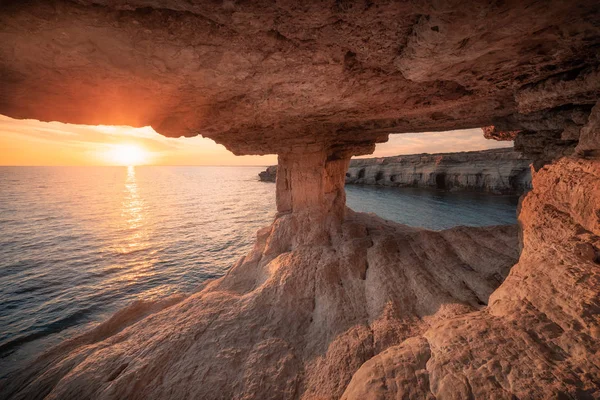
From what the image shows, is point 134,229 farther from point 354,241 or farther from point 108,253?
point 354,241

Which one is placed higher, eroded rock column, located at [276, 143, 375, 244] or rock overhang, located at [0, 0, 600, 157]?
rock overhang, located at [0, 0, 600, 157]

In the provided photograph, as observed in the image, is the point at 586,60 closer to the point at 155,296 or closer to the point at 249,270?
the point at 249,270

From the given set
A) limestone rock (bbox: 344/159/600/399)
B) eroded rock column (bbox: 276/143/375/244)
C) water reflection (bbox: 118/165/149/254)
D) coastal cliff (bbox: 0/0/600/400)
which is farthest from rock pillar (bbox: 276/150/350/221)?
water reflection (bbox: 118/165/149/254)

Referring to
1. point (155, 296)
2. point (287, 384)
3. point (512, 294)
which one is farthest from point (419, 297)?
point (155, 296)

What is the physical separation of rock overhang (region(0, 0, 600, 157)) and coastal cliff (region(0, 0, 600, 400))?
3 centimetres

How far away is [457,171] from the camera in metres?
46.6

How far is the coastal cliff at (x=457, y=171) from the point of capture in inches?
1549

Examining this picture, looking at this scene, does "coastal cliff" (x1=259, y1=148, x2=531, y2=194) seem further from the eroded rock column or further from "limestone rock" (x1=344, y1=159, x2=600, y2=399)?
"limestone rock" (x1=344, y1=159, x2=600, y2=399)

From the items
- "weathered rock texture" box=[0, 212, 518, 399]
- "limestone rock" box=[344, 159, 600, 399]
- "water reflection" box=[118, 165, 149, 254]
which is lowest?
"water reflection" box=[118, 165, 149, 254]

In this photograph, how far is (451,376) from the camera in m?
3.08

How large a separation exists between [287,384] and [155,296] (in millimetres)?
11887

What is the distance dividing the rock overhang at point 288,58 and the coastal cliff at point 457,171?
132 ft

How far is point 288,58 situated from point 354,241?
692 cm

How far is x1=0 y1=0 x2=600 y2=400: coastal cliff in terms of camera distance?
3213 mm
